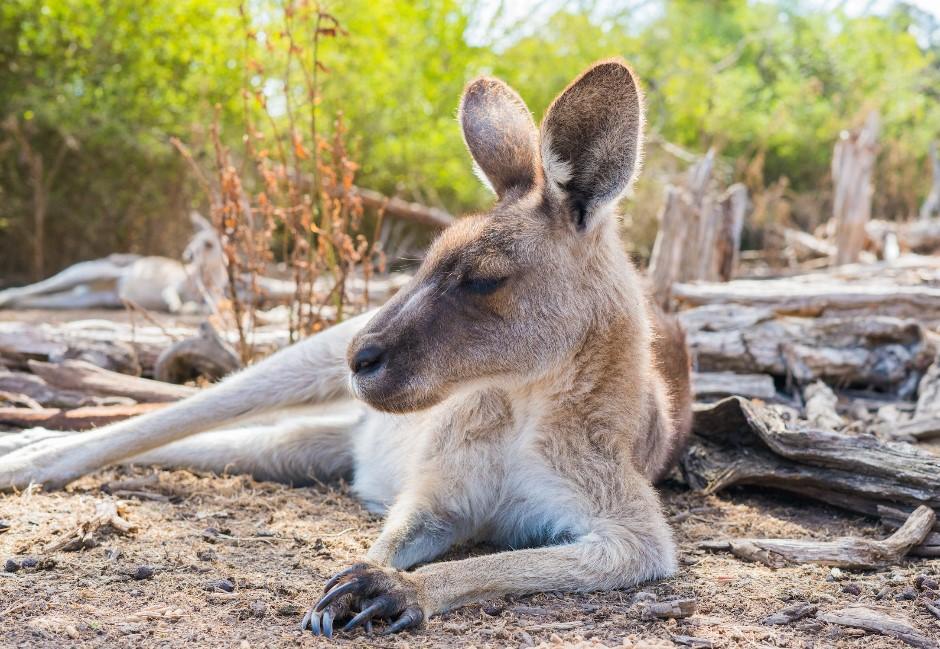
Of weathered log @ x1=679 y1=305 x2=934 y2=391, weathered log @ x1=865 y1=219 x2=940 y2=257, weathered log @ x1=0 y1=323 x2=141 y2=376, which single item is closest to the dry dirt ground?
weathered log @ x1=679 y1=305 x2=934 y2=391

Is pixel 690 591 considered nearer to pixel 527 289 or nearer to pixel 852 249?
pixel 527 289

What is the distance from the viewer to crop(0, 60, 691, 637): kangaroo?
261cm

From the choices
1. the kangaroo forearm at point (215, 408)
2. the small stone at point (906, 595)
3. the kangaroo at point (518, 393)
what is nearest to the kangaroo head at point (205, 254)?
the kangaroo forearm at point (215, 408)

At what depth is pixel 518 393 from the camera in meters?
2.98

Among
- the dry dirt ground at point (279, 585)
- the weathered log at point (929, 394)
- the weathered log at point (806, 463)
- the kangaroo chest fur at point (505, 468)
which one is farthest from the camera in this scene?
the weathered log at point (929, 394)

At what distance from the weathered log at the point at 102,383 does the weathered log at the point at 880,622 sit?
314 cm

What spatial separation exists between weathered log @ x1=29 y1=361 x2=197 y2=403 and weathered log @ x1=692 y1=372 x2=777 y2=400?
2.56m

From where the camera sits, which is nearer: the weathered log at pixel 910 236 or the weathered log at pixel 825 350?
the weathered log at pixel 825 350

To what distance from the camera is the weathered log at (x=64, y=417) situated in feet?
13.6

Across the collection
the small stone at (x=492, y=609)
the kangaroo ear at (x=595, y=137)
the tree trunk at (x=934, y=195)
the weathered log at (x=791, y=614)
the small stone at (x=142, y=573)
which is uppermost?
the tree trunk at (x=934, y=195)

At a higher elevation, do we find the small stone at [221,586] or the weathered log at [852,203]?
the weathered log at [852,203]

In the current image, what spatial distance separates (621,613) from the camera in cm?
252

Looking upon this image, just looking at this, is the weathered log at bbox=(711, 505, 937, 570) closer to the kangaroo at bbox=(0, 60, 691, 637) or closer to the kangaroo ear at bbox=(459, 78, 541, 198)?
the kangaroo at bbox=(0, 60, 691, 637)

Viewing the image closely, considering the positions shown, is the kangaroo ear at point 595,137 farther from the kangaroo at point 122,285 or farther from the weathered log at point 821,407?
the kangaroo at point 122,285
